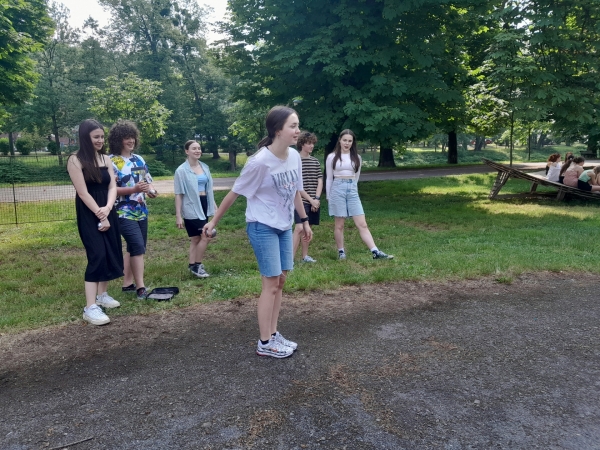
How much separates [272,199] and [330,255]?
375 cm

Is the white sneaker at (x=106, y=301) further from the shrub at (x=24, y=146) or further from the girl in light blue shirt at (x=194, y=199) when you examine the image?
the shrub at (x=24, y=146)

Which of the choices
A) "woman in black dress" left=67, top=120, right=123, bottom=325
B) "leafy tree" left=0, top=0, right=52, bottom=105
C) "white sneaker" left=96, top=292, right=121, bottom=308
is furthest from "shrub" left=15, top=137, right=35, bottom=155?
"woman in black dress" left=67, top=120, right=123, bottom=325

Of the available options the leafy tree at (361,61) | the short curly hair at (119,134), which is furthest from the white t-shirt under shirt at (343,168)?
the leafy tree at (361,61)

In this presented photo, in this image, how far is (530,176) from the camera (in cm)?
1278

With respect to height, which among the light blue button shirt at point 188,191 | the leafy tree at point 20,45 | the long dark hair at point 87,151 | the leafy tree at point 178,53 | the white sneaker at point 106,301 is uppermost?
the leafy tree at point 178,53

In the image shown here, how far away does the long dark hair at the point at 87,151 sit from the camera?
448cm

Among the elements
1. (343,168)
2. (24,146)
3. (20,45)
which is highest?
(20,45)

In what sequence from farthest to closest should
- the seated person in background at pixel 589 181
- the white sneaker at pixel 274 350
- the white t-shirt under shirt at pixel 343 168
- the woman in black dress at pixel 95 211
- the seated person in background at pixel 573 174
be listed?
the seated person in background at pixel 573 174 < the seated person in background at pixel 589 181 < the white t-shirt under shirt at pixel 343 168 < the woman in black dress at pixel 95 211 < the white sneaker at pixel 274 350

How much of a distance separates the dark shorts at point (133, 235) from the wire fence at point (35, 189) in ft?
25.4

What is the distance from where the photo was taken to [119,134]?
5023 millimetres

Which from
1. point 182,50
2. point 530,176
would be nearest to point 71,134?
point 182,50

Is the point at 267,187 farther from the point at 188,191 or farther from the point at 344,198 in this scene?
the point at 344,198

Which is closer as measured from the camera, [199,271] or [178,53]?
[199,271]

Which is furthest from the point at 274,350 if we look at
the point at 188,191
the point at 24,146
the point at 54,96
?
the point at 24,146
